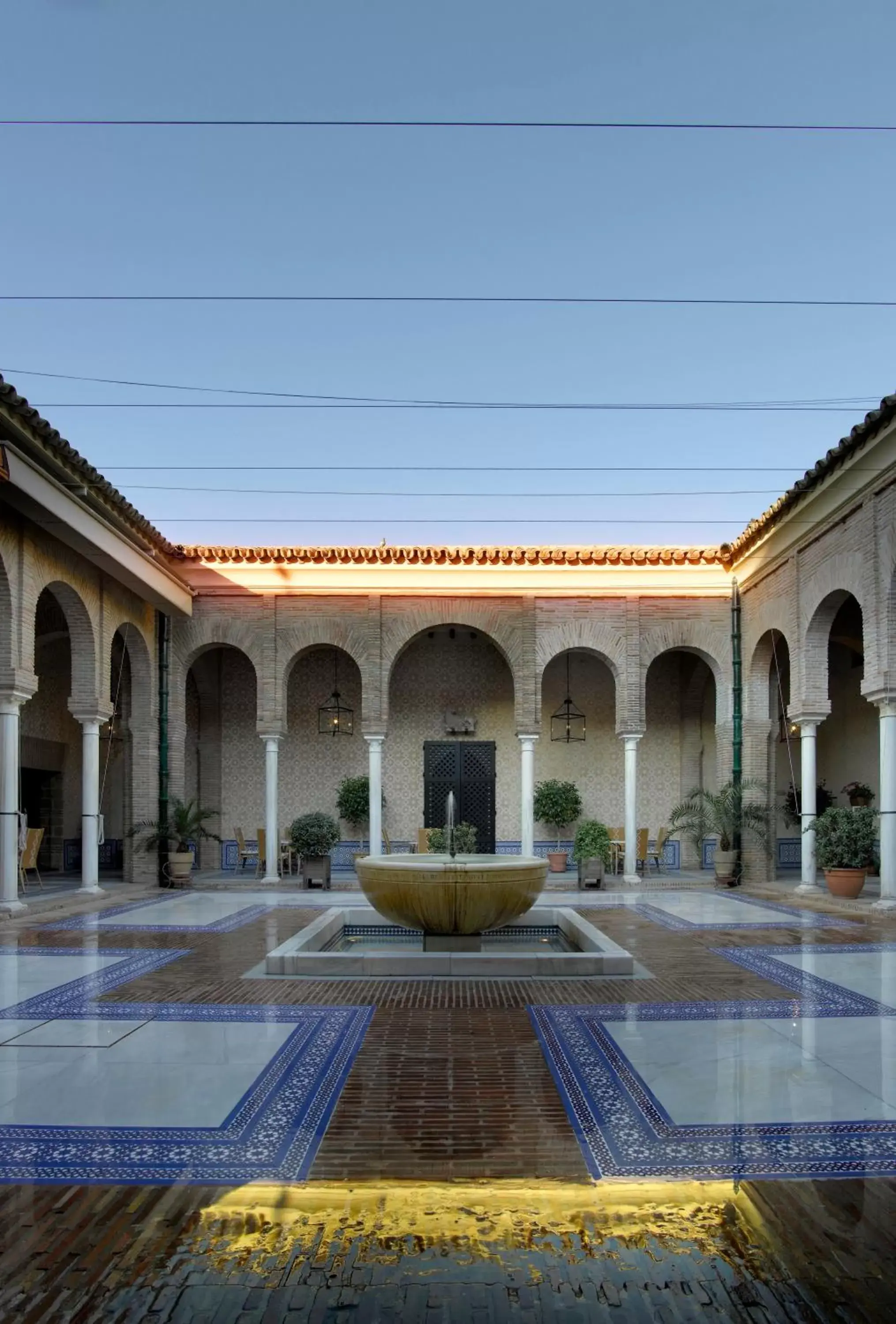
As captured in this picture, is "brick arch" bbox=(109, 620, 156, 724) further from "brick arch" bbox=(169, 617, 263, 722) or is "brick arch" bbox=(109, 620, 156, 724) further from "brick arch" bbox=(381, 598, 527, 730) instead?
"brick arch" bbox=(381, 598, 527, 730)

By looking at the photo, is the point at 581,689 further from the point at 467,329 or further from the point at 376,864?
the point at 376,864

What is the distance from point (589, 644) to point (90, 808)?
835 cm

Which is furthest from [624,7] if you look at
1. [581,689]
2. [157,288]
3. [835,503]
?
[581,689]

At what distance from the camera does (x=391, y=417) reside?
17281 millimetres

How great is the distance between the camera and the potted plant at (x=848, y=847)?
1259 cm

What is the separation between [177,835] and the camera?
51.2 feet

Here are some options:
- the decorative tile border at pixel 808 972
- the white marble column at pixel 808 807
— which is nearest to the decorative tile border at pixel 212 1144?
the decorative tile border at pixel 808 972

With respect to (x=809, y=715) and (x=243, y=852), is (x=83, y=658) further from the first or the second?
(x=809, y=715)

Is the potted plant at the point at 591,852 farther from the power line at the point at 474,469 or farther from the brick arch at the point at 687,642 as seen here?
A: the power line at the point at 474,469

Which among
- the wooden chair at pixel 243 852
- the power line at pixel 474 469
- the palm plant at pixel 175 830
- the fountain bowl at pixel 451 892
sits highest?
the power line at pixel 474 469

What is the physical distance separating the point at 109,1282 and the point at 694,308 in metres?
12.0

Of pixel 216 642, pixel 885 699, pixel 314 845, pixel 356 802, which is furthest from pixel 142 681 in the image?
pixel 885 699

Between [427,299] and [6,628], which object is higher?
[427,299]

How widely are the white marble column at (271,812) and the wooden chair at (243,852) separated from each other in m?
1.02
